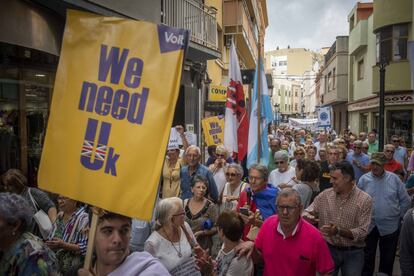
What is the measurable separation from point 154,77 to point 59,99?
0.71m

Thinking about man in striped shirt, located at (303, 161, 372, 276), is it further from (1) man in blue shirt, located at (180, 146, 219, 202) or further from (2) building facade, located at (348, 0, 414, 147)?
(2) building facade, located at (348, 0, 414, 147)

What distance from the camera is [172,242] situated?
142 inches

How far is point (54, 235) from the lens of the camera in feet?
12.9

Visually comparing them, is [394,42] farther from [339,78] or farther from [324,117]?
[339,78]

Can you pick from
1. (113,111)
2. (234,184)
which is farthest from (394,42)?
(113,111)

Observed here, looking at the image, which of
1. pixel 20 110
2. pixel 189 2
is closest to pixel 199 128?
pixel 189 2

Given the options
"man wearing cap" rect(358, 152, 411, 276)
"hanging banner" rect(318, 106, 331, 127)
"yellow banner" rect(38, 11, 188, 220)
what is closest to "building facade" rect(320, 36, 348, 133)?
"hanging banner" rect(318, 106, 331, 127)

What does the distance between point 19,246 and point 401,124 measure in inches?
850

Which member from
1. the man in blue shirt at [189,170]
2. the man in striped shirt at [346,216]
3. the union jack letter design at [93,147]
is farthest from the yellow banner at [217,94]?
the union jack letter design at [93,147]

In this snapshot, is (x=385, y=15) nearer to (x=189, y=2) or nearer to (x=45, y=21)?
(x=189, y=2)

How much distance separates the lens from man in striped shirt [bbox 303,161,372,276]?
4.24 m

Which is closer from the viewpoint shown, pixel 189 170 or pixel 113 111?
pixel 113 111

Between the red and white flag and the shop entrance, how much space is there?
15627mm

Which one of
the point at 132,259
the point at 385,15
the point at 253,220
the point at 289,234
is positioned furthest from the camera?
the point at 385,15
